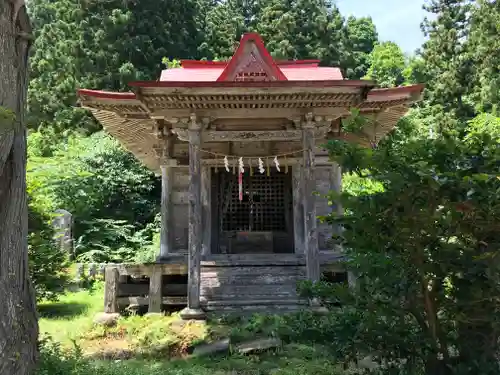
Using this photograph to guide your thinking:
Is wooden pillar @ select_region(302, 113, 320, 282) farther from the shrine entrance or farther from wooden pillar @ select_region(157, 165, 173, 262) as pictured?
wooden pillar @ select_region(157, 165, 173, 262)

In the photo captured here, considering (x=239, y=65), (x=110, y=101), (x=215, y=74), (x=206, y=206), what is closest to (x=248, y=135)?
(x=239, y=65)

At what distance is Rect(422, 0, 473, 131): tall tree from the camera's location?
Result: 23594 mm

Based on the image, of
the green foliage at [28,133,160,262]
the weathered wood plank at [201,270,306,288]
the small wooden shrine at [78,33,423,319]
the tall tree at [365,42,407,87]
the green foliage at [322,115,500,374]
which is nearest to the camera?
the green foliage at [322,115,500,374]

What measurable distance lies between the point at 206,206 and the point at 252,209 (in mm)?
1498

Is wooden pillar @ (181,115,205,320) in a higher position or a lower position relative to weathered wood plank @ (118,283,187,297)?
higher

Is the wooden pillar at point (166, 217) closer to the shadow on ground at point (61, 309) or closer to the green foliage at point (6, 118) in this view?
the shadow on ground at point (61, 309)

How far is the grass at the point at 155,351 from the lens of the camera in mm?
5430

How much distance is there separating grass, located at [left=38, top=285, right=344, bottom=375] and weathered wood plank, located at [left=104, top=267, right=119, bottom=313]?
364mm

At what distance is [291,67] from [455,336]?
9509 millimetres

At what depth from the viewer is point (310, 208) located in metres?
8.87

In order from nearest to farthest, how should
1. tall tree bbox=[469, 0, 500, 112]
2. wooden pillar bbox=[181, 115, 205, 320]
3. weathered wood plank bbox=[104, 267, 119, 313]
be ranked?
wooden pillar bbox=[181, 115, 205, 320]
weathered wood plank bbox=[104, 267, 119, 313]
tall tree bbox=[469, 0, 500, 112]

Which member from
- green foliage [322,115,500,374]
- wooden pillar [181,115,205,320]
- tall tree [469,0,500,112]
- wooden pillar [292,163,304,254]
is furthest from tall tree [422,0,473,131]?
green foliage [322,115,500,374]

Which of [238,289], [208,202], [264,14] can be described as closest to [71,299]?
[208,202]

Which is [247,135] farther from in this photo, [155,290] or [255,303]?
[155,290]
